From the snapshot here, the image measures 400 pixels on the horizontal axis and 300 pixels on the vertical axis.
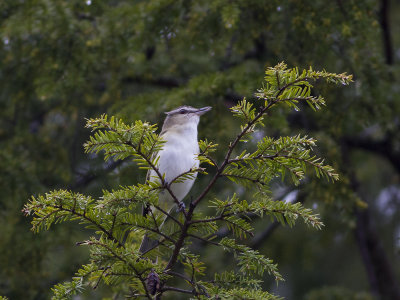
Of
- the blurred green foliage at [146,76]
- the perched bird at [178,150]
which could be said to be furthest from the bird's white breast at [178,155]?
the blurred green foliage at [146,76]

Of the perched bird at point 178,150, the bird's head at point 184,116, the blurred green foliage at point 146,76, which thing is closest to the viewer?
the perched bird at point 178,150

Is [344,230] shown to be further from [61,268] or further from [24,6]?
[24,6]

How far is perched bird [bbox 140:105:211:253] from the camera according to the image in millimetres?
4039

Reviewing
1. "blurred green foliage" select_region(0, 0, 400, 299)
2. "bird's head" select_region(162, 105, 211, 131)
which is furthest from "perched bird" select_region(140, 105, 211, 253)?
"blurred green foliage" select_region(0, 0, 400, 299)

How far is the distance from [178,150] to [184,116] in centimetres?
59

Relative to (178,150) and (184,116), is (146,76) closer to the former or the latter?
(184,116)

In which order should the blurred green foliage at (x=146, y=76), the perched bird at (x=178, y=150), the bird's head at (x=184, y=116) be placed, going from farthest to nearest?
the blurred green foliage at (x=146, y=76)
the bird's head at (x=184, y=116)
the perched bird at (x=178, y=150)

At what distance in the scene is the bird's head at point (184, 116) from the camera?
4520mm

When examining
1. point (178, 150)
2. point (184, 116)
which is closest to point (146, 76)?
point (184, 116)

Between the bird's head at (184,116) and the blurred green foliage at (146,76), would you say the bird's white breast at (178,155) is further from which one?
the blurred green foliage at (146,76)

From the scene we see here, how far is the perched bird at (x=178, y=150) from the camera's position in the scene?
4.04 metres

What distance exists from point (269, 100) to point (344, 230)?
4760 millimetres

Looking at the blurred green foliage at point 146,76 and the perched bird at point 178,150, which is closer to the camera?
the perched bird at point 178,150

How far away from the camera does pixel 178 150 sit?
13.5ft
